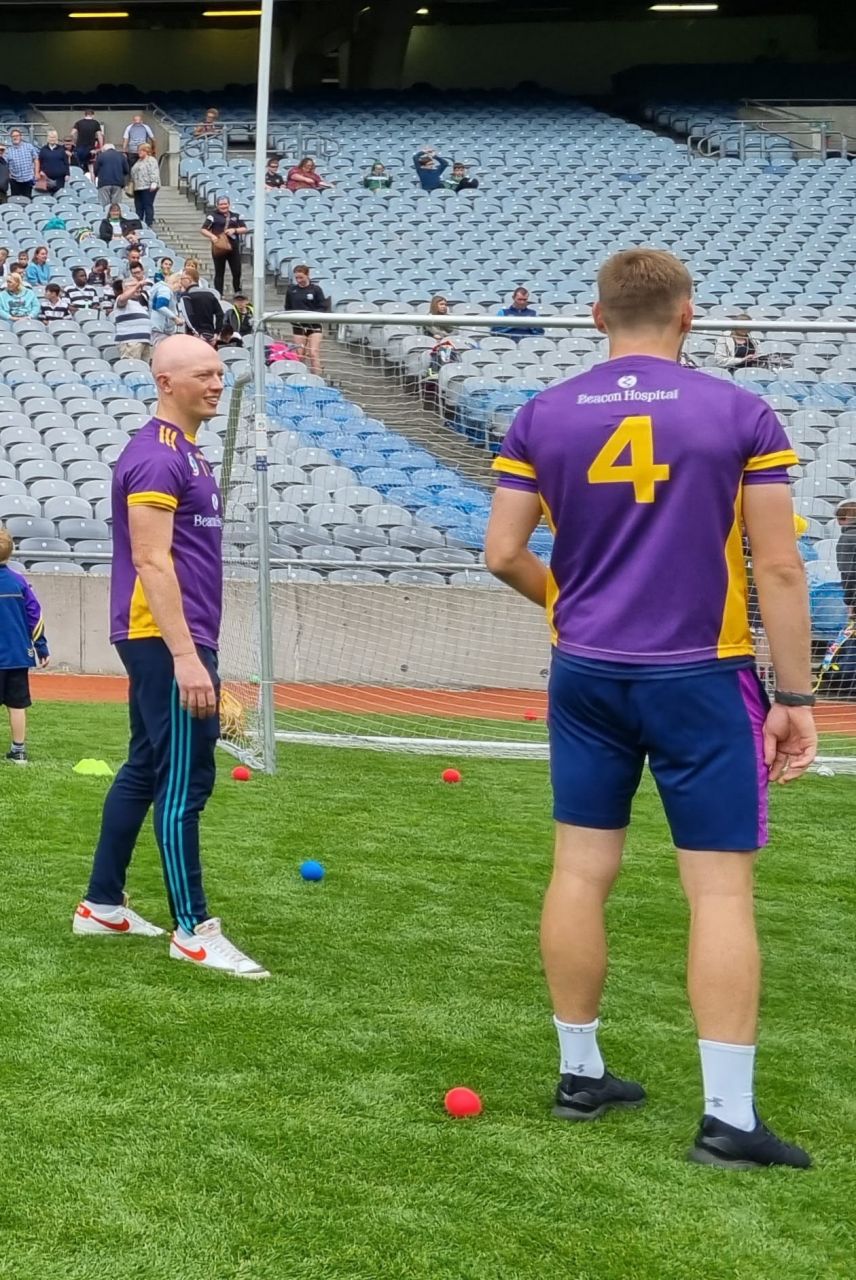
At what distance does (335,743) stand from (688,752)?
5.93m

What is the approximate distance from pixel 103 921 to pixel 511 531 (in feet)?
7.47

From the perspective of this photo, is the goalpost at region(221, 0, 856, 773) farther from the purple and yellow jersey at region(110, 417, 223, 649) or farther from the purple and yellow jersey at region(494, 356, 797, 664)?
the purple and yellow jersey at region(494, 356, 797, 664)

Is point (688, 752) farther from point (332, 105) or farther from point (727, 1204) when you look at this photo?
point (332, 105)

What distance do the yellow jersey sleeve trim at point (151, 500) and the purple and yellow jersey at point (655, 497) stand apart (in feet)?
4.51

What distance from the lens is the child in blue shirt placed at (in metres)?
8.23

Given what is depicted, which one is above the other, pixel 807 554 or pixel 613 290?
pixel 613 290

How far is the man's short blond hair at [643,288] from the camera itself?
11.3ft

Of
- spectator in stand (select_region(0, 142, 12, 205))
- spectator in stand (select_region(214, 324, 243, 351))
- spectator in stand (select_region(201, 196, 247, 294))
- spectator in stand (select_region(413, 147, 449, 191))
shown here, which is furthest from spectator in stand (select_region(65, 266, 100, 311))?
spectator in stand (select_region(413, 147, 449, 191))

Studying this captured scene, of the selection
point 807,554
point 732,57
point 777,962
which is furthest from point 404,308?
point 732,57

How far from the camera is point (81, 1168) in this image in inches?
131

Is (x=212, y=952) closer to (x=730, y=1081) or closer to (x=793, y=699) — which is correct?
(x=730, y=1081)

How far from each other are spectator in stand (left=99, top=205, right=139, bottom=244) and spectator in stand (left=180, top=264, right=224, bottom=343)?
15.2ft

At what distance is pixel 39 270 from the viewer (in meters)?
18.3

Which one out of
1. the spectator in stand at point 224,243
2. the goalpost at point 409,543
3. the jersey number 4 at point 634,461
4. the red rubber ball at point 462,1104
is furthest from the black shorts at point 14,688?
the spectator in stand at point 224,243
